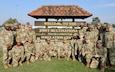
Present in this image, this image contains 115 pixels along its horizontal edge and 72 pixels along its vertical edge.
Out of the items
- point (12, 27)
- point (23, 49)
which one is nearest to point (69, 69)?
point (23, 49)

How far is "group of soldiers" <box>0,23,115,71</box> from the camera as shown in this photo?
14.0 meters

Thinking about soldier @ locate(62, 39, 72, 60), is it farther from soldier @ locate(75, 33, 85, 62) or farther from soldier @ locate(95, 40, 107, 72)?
soldier @ locate(95, 40, 107, 72)

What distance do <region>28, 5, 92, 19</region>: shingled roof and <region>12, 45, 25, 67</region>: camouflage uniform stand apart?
618 centimetres

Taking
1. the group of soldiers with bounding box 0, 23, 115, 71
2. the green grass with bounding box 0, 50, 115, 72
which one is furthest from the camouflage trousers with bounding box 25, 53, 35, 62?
the green grass with bounding box 0, 50, 115, 72

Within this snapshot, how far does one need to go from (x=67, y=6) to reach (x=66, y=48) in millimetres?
6179

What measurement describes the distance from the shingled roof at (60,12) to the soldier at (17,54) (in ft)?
20.1

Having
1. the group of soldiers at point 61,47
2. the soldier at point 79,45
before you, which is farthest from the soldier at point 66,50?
the soldier at point 79,45

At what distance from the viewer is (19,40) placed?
15.8 m

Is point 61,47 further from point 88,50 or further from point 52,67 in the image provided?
point 52,67

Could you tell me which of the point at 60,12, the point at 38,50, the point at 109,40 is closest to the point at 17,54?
the point at 38,50

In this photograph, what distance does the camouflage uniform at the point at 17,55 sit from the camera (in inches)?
564

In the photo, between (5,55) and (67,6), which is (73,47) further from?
(67,6)

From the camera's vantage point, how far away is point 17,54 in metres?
14.5

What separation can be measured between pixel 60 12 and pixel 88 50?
24.1 ft
